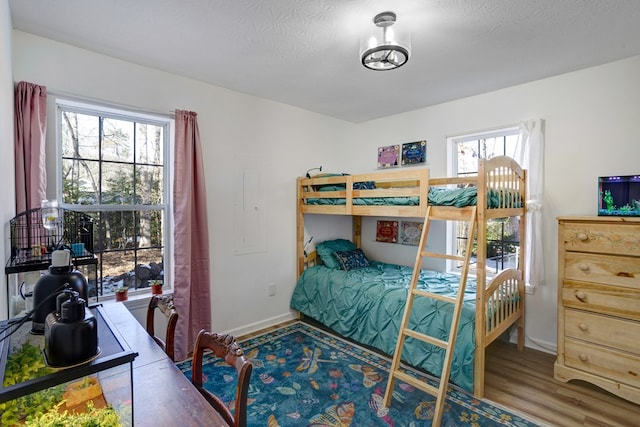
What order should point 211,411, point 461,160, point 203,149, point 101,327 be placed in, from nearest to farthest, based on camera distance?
point 101,327 < point 211,411 < point 203,149 < point 461,160

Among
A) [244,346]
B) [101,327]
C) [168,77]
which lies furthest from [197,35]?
[244,346]

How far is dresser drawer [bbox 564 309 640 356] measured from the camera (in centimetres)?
210

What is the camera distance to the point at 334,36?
211 cm

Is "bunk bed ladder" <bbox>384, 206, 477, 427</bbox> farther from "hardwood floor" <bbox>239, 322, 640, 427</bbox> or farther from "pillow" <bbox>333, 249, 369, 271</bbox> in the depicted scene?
"pillow" <bbox>333, 249, 369, 271</bbox>

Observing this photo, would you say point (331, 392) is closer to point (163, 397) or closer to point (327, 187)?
point (163, 397)

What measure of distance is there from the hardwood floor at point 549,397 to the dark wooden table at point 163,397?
6.61 ft

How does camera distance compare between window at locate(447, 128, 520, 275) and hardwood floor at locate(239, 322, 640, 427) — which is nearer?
hardwood floor at locate(239, 322, 640, 427)

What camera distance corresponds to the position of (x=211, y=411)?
1.02m

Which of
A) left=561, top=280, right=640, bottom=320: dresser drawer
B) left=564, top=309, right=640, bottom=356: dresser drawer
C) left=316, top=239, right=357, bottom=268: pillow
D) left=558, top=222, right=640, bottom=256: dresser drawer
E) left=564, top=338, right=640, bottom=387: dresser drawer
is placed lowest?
left=564, top=338, right=640, bottom=387: dresser drawer

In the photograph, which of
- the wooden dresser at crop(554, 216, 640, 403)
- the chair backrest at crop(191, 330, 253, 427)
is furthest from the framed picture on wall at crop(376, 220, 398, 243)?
the chair backrest at crop(191, 330, 253, 427)

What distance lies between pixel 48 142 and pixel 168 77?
3.35 feet

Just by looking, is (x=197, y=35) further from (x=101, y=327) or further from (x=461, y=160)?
(x=461, y=160)

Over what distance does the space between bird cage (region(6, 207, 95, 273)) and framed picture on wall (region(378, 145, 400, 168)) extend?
10.1ft

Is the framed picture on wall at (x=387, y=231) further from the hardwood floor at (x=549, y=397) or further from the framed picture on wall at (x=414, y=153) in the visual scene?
the hardwood floor at (x=549, y=397)
